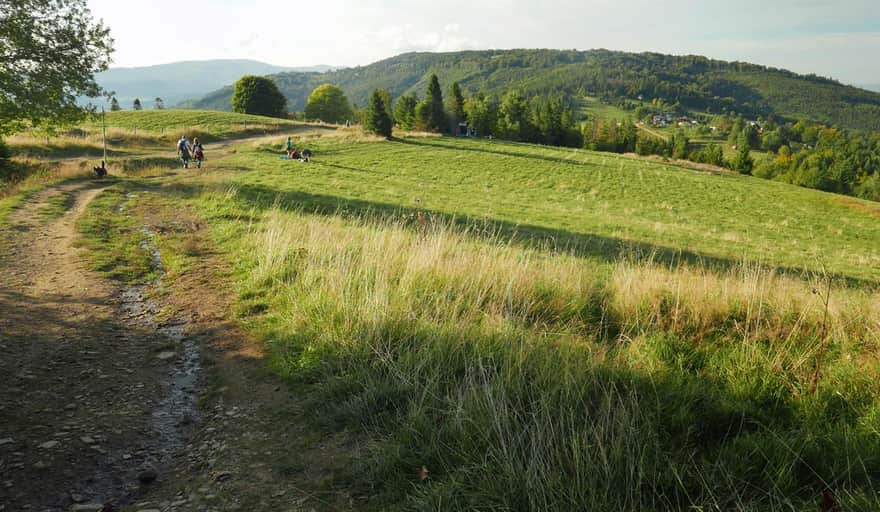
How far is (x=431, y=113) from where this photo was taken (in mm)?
76875

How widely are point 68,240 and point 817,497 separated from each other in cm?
1371

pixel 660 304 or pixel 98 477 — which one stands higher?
pixel 660 304

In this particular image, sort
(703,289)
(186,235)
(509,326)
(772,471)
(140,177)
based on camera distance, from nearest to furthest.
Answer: (772,471) → (509,326) → (703,289) → (186,235) → (140,177)

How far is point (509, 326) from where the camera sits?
492 cm

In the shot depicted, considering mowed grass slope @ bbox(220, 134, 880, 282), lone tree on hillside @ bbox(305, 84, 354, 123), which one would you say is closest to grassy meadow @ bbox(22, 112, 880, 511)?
mowed grass slope @ bbox(220, 134, 880, 282)

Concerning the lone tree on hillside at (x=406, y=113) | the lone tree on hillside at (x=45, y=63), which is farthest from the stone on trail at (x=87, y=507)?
the lone tree on hillside at (x=406, y=113)

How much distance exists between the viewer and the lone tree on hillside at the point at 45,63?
54.8 feet

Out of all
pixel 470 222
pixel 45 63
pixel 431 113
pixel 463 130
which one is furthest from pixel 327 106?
pixel 470 222

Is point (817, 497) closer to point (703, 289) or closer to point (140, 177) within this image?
point (703, 289)

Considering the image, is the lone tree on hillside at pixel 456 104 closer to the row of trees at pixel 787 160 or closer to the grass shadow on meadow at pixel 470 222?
the row of trees at pixel 787 160

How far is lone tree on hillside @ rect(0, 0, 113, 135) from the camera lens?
54.8 ft

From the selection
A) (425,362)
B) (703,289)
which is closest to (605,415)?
(425,362)

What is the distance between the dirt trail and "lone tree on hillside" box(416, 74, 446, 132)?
236ft

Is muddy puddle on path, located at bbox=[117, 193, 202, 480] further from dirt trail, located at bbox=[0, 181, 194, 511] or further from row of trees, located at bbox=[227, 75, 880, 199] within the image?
row of trees, located at bbox=[227, 75, 880, 199]
